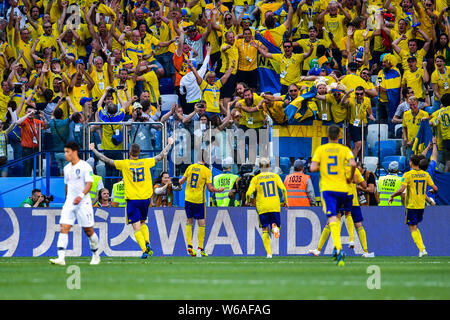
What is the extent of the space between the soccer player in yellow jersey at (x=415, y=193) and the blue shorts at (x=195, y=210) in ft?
13.6

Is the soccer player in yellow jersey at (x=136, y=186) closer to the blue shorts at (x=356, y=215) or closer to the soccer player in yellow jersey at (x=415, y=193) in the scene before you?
the blue shorts at (x=356, y=215)

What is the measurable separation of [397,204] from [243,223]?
4016 millimetres

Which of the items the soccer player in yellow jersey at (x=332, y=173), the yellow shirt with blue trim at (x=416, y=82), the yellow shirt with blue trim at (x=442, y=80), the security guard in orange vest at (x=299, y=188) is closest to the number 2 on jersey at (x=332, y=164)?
the soccer player in yellow jersey at (x=332, y=173)

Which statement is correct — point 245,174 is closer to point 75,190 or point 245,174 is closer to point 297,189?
point 297,189

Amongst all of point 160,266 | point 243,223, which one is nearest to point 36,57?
point 243,223

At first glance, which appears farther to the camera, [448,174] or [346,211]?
[448,174]

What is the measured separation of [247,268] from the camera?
14734 mm

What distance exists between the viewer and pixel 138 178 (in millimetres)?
18453

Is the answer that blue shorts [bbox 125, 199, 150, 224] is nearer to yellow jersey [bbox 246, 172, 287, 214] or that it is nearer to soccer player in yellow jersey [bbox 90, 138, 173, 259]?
soccer player in yellow jersey [bbox 90, 138, 173, 259]

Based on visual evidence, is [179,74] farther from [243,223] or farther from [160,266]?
[160,266]

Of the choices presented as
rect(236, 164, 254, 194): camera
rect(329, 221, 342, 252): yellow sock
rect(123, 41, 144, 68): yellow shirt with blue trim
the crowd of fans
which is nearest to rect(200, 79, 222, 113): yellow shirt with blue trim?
the crowd of fans

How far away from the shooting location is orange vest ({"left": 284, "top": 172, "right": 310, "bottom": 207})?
20.7 meters

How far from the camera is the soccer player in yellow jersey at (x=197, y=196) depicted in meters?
19.8

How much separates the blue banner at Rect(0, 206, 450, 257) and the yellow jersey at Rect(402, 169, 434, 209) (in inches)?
81.0
